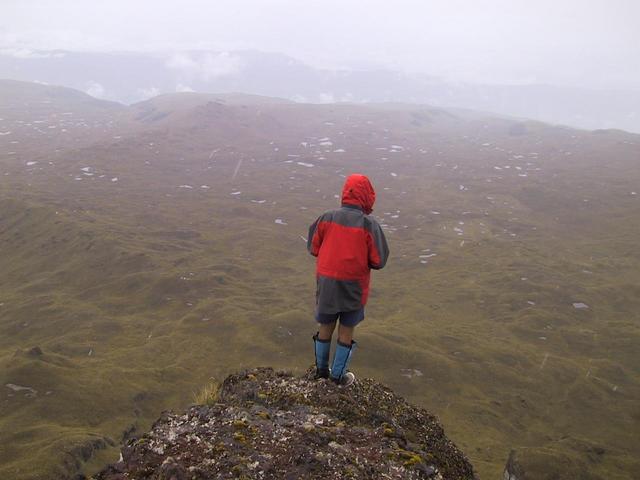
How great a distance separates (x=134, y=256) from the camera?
40.8 m

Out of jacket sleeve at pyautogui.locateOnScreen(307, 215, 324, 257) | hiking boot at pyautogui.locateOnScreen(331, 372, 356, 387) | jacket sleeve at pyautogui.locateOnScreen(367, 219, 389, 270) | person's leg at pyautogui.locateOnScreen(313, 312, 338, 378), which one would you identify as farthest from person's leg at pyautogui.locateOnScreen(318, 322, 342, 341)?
jacket sleeve at pyautogui.locateOnScreen(367, 219, 389, 270)

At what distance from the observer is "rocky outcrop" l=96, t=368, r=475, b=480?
6.07 m

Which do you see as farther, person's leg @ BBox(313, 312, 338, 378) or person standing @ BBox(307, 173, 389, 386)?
person's leg @ BBox(313, 312, 338, 378)

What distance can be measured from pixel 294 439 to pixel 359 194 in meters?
4.10

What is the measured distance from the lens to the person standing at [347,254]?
26.8ft

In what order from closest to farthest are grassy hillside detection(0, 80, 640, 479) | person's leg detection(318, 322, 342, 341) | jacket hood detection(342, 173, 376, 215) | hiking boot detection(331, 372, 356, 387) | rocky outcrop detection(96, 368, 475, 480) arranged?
rocky outcrop detection(96, 368, 475, 480), jacket hood detection(342, 173, 376, 215), person's leg detection(318, 322, 342, 341), hiking boot detection(331, 372, 356, 387), grassy hillside detection(0, 80, 640, 479)

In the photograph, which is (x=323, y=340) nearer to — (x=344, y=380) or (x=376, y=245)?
(x=344, y=380)

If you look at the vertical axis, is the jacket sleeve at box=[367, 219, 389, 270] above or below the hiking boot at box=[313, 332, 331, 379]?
above

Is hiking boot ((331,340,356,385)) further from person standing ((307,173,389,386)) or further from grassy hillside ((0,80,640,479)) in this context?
grassy hillside ((0,80,640,479))

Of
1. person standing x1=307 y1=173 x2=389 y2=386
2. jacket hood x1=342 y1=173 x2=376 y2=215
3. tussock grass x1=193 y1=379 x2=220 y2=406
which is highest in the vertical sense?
jacket hood x1=342 y1=173 x2=376 y2=215

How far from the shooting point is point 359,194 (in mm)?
8367

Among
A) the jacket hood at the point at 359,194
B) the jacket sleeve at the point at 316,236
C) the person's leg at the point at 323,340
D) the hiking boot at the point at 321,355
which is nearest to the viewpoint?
the jacket hood at the point at 359,194

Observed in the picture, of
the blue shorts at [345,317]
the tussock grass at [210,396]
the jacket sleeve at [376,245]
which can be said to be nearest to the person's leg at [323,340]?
the blue shorts at [345,317]

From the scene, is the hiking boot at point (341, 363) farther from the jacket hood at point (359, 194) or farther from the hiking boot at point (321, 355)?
the jacket hood at point (359, 194)
